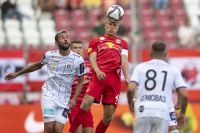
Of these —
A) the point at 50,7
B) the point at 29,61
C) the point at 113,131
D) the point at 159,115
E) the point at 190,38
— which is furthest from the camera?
the point at 50,7

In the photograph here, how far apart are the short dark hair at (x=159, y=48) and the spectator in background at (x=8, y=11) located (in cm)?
1275

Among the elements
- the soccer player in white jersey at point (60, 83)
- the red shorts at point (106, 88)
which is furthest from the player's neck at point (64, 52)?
the red shorts at point (106, 88)

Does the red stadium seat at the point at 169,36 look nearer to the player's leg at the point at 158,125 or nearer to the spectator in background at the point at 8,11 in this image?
the spectator in background at the point at 8,11

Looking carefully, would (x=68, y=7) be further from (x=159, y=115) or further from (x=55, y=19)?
(x=159, y=115)

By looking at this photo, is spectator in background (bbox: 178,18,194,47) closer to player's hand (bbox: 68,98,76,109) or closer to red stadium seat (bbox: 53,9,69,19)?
red stadium seat (bbox: 53,9,69,19)

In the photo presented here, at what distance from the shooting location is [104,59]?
1658cm

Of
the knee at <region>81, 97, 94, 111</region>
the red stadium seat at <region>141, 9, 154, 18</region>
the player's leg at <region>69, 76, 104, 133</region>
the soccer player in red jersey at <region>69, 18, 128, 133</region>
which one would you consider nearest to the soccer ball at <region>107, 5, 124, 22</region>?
the soccer player in red jersey at <region>69, 18, 128, 133</region>

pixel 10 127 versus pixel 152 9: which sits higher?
pixel 152 9

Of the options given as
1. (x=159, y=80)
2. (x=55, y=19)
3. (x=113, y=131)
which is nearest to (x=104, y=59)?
(x=159, y=80)

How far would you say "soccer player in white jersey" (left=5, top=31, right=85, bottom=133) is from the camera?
53.2 ft

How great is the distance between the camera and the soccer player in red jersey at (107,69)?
1650 centimetres

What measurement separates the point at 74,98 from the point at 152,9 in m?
12.2

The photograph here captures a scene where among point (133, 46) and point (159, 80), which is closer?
point (159, 80)

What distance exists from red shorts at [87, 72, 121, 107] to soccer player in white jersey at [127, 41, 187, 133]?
2.31m
